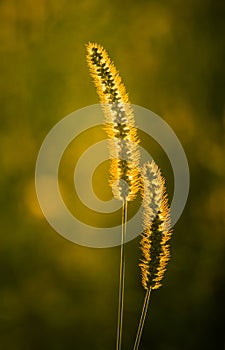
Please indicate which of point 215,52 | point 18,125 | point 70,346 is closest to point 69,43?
point 18,125

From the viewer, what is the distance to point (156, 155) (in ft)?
4.04

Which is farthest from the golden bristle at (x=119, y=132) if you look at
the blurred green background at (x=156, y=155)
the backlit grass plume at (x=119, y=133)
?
the blurred green background at (x=156, y=155)

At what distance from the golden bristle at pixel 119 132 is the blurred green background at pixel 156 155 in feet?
0.45

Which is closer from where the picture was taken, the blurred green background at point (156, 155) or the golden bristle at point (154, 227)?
the golden bristle at point (154, 227)

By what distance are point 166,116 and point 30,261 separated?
17.5 inches

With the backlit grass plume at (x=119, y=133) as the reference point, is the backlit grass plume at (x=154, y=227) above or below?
below

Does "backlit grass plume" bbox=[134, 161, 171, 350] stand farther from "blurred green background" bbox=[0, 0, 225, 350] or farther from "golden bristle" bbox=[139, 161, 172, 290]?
"blurred green background" bbox=[0, 0, 225, 350]

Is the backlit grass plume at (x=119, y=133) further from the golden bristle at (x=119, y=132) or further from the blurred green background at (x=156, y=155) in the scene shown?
the blurred green background at (x=156, y=155)

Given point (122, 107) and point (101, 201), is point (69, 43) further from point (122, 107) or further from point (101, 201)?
point (101, 201)

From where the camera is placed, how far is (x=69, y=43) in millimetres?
1195

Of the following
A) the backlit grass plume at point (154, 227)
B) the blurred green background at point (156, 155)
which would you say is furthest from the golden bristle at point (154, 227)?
the blurred green background at point (156, 155)

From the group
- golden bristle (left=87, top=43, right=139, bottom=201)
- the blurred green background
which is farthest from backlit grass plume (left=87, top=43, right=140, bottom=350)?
the blurred green background

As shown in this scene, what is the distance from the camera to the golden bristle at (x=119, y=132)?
3.39 ft

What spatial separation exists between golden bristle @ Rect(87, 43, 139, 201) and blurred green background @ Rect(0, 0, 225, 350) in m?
0.14
